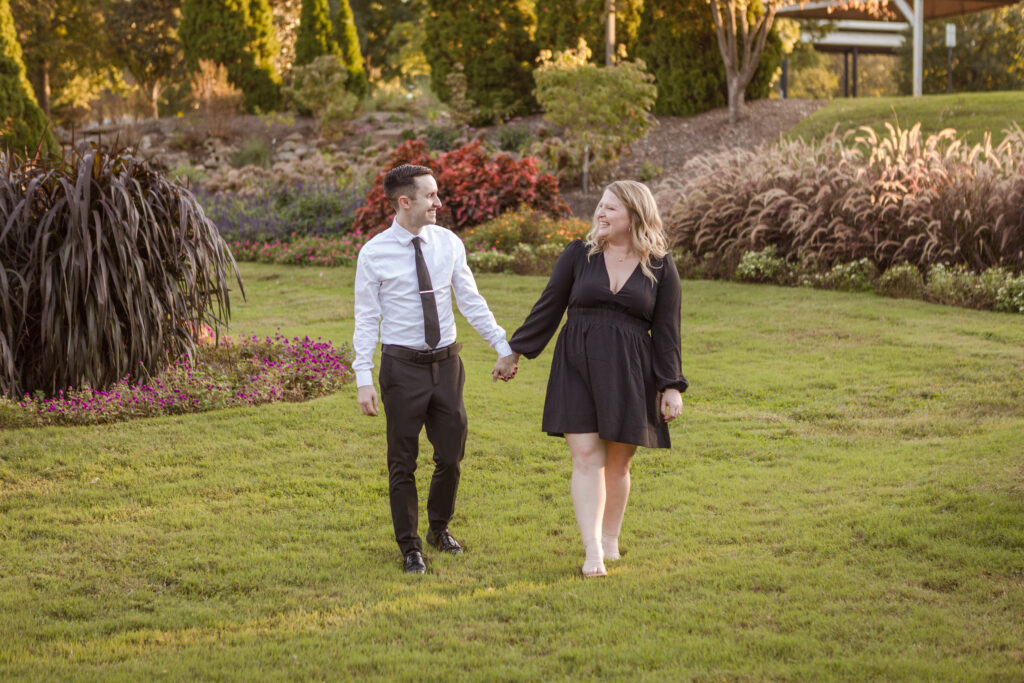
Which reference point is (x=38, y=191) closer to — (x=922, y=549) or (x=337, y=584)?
(x=337, y=584)

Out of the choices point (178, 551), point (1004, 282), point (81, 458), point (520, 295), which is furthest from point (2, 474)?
point (1004, 282)

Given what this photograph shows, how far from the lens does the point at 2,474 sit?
543 cm

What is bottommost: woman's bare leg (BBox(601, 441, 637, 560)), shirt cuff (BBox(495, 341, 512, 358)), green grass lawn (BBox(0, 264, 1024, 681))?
green grass lawn (BBox(0, 264, 1024, 681))

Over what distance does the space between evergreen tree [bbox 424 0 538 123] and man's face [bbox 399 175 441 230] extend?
19063 millimetres

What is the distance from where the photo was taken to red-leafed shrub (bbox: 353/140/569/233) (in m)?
14.8

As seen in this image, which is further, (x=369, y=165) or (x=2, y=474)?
(x=369, y=165)

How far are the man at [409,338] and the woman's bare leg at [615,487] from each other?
2.07ft

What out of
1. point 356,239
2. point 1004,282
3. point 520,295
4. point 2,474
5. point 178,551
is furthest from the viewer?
point 356,239

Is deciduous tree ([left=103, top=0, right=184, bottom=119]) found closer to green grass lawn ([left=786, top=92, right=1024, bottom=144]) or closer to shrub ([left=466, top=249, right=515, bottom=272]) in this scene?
green grass lawn ([left=786, top=92, right=1024, bottom=144])

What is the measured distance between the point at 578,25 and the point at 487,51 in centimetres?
236

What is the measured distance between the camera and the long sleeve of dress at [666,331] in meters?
4.14

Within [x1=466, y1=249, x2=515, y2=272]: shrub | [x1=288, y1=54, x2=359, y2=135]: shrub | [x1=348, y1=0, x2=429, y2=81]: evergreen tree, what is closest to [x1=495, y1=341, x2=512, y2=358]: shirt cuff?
[x1=466, y1=249, x2=515, y2=272]: shrub

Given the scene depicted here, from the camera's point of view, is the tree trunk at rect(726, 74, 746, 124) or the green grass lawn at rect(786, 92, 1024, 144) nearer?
the green grass lawn at rect(786, 92, 1024, 144)

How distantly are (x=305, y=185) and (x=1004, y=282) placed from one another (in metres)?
11.4
